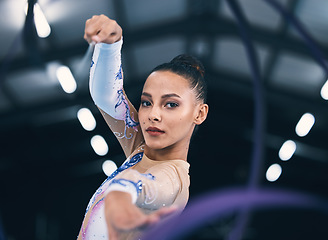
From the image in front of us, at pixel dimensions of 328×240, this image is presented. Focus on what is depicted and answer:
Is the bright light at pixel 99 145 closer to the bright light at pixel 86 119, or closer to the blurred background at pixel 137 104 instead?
the blurred background at pixel 137 104

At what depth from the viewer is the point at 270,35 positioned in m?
7.36

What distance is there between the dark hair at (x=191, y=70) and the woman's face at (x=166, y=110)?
3 cm

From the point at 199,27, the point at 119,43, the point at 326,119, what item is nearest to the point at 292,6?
the point at 199,27

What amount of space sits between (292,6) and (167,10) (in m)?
2.06

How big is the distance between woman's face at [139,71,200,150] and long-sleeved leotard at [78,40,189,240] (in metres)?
0.10

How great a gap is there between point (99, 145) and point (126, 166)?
927cm

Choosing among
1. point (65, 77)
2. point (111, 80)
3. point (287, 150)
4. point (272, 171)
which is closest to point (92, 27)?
point (111, 80)

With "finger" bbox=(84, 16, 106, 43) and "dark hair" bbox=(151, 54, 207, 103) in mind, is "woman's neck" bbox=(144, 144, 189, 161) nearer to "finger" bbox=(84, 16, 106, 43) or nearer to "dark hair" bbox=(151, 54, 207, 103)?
"dark hair" bbox=(151, 54, 207, 103)

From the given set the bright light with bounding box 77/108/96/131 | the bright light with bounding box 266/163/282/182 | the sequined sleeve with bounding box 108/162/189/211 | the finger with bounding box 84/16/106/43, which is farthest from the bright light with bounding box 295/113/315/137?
the finger with bounding box 84/16/106/43

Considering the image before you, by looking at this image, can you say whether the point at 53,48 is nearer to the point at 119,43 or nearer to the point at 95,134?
the point at 95,134

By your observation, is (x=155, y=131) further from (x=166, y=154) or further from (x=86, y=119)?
(x=86, y=119)

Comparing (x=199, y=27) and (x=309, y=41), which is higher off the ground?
(x=199, y=27)

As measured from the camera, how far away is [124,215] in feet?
3.87

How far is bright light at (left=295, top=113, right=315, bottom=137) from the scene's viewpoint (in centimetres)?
911
